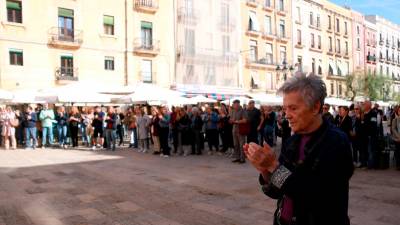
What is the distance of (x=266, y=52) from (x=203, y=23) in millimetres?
8782

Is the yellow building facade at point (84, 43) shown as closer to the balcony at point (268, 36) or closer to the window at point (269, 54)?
the balcony at point (268, 36)

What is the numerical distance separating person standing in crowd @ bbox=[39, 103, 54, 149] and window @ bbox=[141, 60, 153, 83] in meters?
14.1

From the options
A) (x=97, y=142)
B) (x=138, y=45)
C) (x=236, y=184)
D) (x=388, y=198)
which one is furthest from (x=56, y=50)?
(x=388, y=198)

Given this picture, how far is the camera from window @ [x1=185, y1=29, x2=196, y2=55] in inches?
1337

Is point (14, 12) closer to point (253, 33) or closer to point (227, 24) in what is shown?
point (227, 24)

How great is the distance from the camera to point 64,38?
26.9 meters

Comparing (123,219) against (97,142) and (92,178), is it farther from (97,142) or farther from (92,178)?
(97,142)

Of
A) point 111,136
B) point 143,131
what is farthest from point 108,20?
point 143,131

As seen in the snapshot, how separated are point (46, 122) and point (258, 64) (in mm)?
26711

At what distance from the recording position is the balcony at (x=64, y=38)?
26.4 meters

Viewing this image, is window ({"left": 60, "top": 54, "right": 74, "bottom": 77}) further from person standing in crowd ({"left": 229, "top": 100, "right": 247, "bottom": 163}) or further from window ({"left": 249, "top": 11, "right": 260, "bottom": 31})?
window ({"left": 249, "top": 11, "right": 260, "bottom": 31})

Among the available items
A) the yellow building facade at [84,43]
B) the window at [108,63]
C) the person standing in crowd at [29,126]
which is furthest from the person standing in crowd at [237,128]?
the window at [108,63]

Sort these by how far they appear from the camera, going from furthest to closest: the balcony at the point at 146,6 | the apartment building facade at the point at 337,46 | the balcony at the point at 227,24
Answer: the apartment building facade at the point at 337,46
the balcony at the point at 227,24
the balcony at the point at 146,6

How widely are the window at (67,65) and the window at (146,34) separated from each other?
5.62 meters
